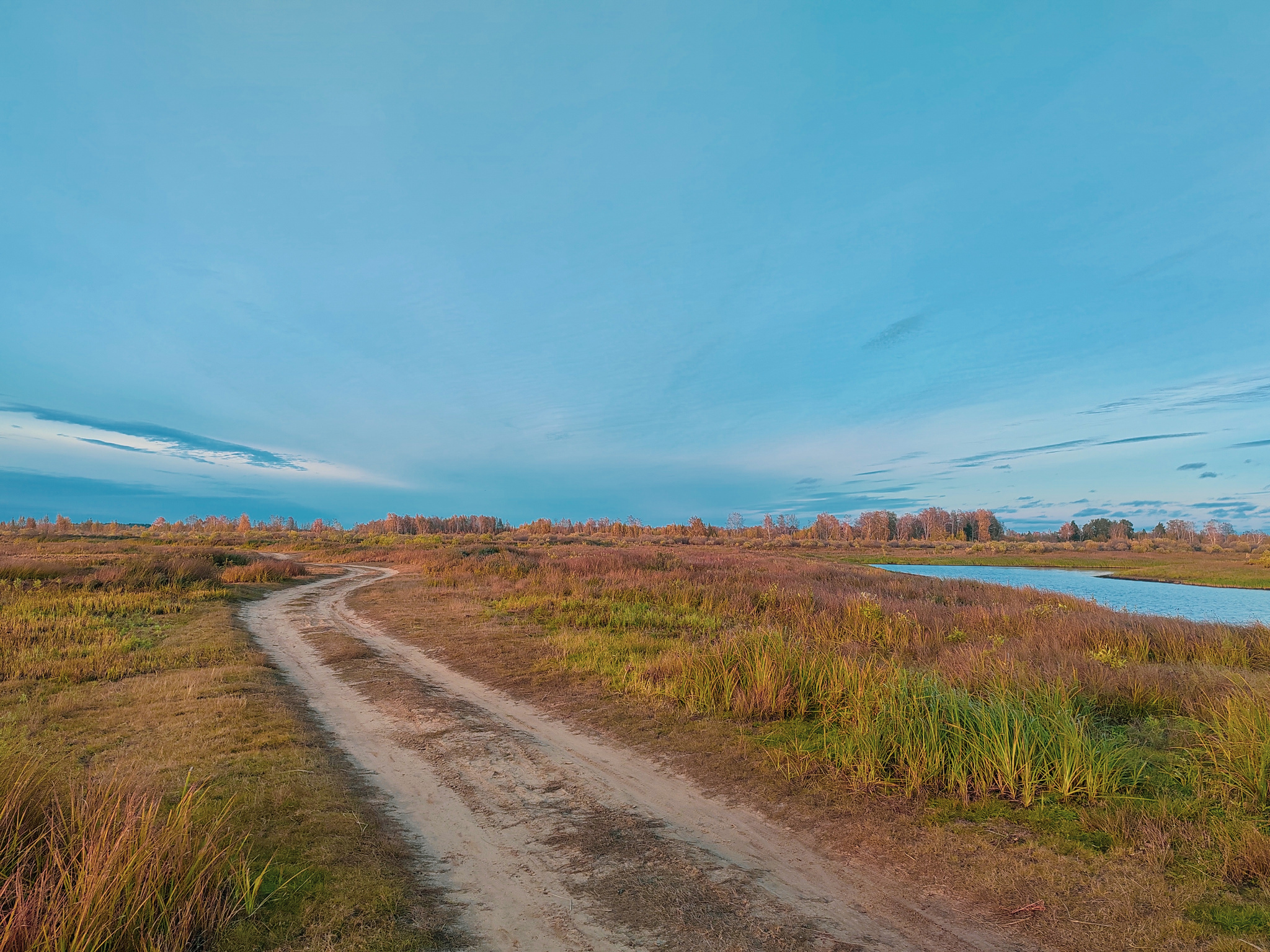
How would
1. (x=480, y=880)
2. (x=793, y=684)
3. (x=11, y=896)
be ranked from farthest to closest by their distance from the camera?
1. (x=793, y=684)
2. (x=480, y=880)
3. (x=11, y=896)

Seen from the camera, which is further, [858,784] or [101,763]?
[101,763]

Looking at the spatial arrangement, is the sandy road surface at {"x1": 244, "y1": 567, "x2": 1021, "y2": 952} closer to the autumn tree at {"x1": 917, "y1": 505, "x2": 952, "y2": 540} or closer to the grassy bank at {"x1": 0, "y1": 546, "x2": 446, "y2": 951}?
the grassy bank at {"x1": 0, "y1": 546, "x2": 446, "y2": 951}

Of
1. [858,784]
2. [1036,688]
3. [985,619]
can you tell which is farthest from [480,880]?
[985,619]

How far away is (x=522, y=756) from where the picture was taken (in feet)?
25.7

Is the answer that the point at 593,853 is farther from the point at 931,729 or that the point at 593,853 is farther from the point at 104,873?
the point at 931,729

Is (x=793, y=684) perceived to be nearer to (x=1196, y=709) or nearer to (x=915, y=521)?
(x=1196, y=709)

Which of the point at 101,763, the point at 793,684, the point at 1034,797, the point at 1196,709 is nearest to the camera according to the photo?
the point at 1034,797

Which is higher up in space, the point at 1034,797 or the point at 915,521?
the point at 915,521

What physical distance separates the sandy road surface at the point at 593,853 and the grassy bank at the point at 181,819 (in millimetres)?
499

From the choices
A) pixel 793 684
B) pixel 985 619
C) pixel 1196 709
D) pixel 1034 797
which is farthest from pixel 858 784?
pixel 985 619

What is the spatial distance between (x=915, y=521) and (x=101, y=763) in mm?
164756

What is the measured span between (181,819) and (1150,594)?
151 ft

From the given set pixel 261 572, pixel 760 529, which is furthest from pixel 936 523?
pixel 261 572

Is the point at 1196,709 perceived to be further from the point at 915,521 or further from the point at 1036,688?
the point at 915,521
